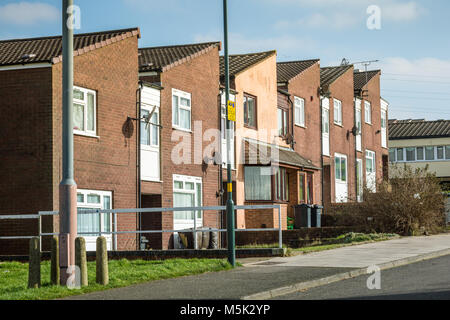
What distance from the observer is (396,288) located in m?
12.2

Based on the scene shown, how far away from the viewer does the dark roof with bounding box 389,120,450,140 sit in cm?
6384

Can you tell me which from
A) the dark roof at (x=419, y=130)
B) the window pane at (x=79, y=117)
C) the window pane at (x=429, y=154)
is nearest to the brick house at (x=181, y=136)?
the window pane at (x=79, y=117)

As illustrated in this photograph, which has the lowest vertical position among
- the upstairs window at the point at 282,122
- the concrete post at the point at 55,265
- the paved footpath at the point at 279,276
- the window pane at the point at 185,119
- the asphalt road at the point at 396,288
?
the asphalt road at the point at 396,288

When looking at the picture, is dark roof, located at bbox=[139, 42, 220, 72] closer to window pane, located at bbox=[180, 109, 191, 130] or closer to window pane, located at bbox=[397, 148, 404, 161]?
window pane, located at bbox=[180, 109, 191, 130]

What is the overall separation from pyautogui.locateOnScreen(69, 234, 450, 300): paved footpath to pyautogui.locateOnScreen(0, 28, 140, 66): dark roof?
9.05m

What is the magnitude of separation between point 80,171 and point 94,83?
2746mm

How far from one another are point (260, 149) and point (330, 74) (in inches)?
476

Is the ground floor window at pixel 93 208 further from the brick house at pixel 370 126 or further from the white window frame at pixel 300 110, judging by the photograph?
the brick house at pixel 370 126

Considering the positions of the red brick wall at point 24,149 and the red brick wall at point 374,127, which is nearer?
the red brick wall at point 24,149

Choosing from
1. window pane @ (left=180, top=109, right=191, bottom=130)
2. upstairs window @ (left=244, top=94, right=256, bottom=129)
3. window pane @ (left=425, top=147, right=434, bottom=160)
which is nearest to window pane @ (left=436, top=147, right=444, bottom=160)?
window pane @ (left=425, top=147, right=434, bottom=160)

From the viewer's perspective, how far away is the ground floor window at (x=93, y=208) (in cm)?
2248

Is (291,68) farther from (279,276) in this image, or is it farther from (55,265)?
(55,265)

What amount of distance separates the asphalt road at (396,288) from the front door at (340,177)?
24.8 metres

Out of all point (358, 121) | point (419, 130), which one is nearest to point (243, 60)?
point (358, 121)
